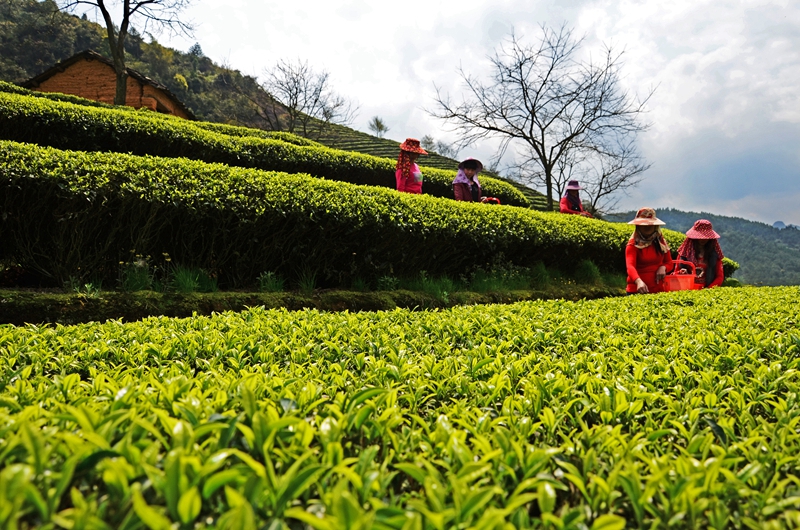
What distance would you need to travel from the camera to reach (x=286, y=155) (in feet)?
39.1

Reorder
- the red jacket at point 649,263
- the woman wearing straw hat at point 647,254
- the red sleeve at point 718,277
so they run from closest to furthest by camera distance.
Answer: the woman wearing straw hat at point 647,254 < the red jacket at point 649,263 < the red sleeve at point 718,277

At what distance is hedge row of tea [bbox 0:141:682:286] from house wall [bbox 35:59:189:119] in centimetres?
2185

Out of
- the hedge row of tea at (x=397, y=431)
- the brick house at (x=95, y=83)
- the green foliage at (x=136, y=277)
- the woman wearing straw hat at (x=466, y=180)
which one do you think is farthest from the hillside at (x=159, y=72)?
the hedge row of tea at (x=397, y=431)

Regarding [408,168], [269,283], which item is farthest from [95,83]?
[269,283]

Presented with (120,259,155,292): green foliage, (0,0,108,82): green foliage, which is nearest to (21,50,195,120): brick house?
(0,0,108,82): green foliage

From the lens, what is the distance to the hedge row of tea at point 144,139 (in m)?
9.48

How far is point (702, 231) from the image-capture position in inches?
293

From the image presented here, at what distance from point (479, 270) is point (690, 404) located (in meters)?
5.44

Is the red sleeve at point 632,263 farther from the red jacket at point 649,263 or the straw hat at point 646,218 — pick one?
the straw hat at point 646,218

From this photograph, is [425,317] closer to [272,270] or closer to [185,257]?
[272,270]

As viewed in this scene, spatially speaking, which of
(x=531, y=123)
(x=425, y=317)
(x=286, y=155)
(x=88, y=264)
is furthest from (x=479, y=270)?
(x=531, y=123)

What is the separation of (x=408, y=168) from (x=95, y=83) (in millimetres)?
23773

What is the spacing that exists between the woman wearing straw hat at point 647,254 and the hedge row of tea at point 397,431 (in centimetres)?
400

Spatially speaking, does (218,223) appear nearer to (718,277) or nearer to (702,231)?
(702,231)
